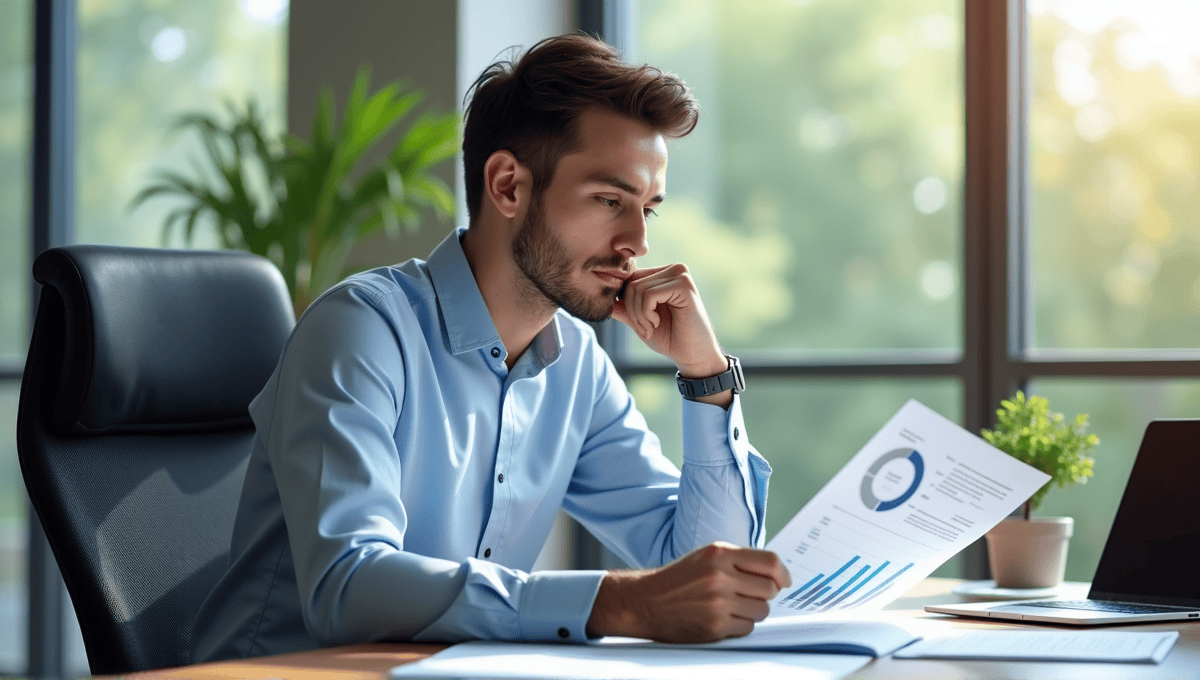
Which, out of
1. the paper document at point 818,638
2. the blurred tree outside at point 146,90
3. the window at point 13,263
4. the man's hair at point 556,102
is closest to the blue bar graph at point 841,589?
the paper document at point 818,638

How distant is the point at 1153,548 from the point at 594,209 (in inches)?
A: 32.0

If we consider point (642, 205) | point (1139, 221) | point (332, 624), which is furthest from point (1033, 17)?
point (332, 624)

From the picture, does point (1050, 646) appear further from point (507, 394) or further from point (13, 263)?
point (13, 263)

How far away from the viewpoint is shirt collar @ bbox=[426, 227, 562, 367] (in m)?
1.50

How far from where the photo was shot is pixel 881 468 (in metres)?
1.38

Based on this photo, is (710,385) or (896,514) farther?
(710,385)

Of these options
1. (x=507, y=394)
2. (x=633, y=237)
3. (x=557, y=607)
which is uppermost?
(x=633, y=237)

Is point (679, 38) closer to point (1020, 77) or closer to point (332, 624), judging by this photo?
point (1020, 77)

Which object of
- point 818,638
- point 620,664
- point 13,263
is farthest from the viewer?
point 13,263

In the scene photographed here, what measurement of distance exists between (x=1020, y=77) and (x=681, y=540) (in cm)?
186

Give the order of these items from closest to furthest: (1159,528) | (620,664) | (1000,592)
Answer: (620,664) < (1159,528) < (1000,592)

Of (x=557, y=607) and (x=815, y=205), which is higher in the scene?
(x=815, y=205)

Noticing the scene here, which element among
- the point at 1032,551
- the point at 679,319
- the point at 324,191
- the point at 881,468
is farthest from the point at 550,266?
the point at 324,191

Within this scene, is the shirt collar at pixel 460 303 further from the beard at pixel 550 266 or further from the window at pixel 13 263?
the window at pixel 13 263
